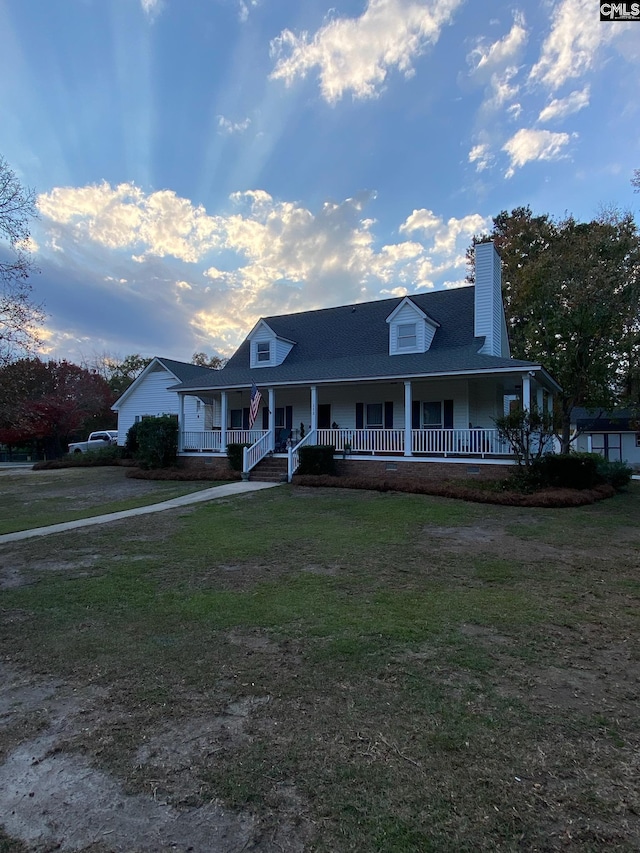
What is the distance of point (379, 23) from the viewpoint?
39.5ft

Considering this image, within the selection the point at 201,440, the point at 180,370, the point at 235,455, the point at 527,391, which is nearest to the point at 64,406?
the point at 180,370

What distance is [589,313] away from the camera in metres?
18.0

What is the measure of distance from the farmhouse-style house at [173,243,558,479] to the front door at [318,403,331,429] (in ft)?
0.15

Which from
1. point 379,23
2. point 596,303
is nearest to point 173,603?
point 379,23

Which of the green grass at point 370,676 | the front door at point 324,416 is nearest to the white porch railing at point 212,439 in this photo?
the front door at point 324,416

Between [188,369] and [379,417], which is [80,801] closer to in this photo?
[379,417]

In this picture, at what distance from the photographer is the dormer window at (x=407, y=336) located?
19.3 m

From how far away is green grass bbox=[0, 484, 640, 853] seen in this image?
2281 millimetres

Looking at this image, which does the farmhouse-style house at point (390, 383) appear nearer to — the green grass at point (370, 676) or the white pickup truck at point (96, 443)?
the green grass at point (370, 676)

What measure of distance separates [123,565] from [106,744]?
4.40 m

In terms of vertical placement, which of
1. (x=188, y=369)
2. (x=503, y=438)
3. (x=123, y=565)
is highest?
(x=188, y=369)

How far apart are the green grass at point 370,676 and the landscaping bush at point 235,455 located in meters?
10.2

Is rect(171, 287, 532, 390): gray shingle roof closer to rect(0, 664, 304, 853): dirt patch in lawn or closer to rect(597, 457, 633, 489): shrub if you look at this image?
rect(597, 457, 633, 489): shrub

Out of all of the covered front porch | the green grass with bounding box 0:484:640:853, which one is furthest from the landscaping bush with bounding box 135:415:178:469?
the green grass with bounding box 0:484:640:853
